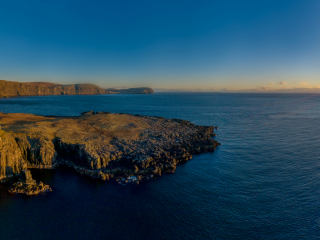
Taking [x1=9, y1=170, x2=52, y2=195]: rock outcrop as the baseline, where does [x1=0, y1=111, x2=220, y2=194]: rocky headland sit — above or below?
above

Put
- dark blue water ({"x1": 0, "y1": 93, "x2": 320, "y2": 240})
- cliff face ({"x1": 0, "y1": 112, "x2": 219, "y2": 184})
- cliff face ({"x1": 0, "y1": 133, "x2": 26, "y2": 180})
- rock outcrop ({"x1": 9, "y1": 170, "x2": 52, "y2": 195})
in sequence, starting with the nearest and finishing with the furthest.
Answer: dark blue water ({"x1": 0, "y1": 93, "x2": 320, "y2": 240}) < rock outcrop ({"x1": 9, "y1": 170, "x2": 52, "y2": 195}) < cliff face ({"x1": 0, "y1": 133, "x2": 26, "y2": 180}) < cliff face ({"x1": 0, "y1": 112, "x2": 219, "y2": 184})

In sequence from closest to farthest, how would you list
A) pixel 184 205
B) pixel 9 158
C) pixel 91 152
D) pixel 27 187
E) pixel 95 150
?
pixel 184 205, pixel 27 187, pixel 9 158, pixel 91 152, pixel 95 150

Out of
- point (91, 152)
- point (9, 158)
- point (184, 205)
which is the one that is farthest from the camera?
point (91, 152)

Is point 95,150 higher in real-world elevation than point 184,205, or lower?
higher

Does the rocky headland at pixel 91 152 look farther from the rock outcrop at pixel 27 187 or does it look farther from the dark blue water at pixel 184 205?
the dark blue water at pixel 184 205

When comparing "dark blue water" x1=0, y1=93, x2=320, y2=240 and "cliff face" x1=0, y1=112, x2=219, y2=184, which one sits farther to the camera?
"cliff face" x1=0, y1=112, x2=219, y2=184

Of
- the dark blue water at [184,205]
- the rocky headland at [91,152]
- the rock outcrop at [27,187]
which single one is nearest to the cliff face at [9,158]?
the rocky headland at [91,152]

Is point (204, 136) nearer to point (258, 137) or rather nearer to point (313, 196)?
point (258, 137)

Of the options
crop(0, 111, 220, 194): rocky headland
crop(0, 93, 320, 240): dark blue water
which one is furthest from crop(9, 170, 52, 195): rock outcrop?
crop(0, 93, 320, 240): dark blue water

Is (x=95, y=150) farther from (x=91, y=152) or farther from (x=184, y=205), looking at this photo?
(x=184, y=205)

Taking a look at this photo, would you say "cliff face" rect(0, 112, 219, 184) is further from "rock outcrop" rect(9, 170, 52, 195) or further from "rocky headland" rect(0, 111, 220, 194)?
"rock outcrop" rect(9, 170, 52, 195)

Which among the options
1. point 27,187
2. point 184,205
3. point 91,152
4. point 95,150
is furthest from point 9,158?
point 184,205
